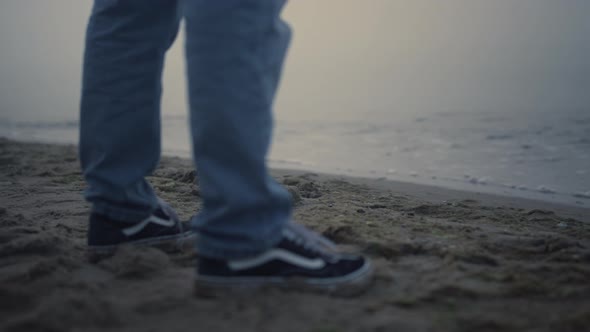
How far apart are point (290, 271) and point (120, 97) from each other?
2.31 ft

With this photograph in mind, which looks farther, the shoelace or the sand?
the shoelace

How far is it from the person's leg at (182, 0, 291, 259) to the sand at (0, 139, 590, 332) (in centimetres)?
19

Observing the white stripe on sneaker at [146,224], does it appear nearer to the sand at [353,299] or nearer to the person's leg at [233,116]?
the sand at [353,299]

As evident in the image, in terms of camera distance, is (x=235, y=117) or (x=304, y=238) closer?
(x=235, y=117)

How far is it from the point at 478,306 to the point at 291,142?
5881 mm

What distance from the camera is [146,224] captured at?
1495mm

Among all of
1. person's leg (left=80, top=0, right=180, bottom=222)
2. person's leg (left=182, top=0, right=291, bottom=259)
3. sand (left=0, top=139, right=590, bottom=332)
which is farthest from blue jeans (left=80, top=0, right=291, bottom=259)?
person's leg (left=80, top=0, right=180, bottom=222)

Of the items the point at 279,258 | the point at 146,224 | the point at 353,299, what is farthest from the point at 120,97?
the point at 353,299

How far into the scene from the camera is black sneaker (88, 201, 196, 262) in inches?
56.7

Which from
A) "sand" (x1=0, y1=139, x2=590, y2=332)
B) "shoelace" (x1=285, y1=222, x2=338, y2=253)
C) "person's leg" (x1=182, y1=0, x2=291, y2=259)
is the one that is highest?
"person's leg" (x1=182, y1=0, x2=291, y2=259)

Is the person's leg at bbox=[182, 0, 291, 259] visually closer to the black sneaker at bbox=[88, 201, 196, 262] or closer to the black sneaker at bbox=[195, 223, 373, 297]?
the black sneaker at bbox=[195, 223, 373, 297]

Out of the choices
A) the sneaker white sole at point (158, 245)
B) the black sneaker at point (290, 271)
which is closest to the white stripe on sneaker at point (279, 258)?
the black sneaker at point (290, 271)

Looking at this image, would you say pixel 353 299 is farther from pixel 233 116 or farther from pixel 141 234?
pixel 141 234

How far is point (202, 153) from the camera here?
3.65 feet
